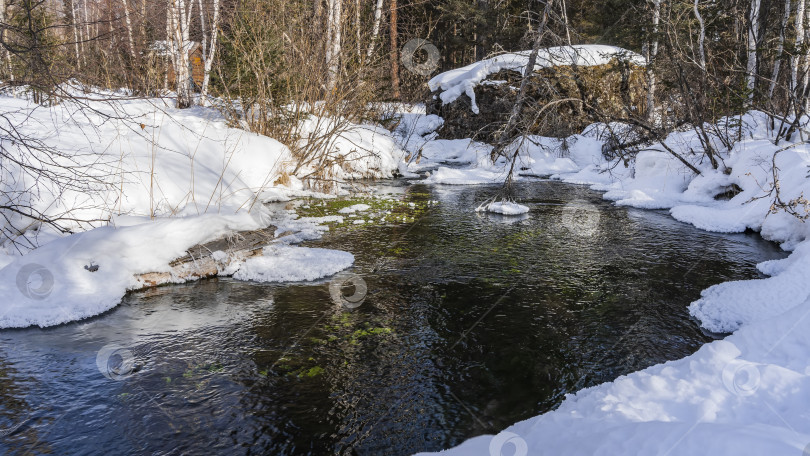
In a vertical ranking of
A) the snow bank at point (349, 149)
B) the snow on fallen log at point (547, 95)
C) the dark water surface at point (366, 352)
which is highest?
the snow on fallen log at point (547, 95)

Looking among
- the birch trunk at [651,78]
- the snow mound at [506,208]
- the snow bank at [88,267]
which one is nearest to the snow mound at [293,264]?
the snow bank at [88,267]

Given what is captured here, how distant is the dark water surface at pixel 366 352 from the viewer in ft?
10.1

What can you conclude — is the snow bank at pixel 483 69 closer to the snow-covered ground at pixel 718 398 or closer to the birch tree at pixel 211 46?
the birch tree at pixel 211 46

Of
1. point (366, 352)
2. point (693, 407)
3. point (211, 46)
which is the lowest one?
point (366, 352)

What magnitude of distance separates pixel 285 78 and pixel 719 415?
948 cm

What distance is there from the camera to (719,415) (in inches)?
103

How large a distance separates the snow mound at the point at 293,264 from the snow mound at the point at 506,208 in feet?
11.8

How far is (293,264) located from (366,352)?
7.17 ft

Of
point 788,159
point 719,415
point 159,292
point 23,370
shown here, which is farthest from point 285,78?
point 719,415

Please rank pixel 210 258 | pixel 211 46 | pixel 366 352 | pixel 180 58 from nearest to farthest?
pixel 366 352 < pixel 210 258 < pixel 211 46 < pixel 180 58

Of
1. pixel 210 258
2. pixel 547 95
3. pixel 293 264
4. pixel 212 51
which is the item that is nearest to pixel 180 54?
pixel 212 51

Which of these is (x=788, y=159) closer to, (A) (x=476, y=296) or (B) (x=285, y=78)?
(A) (x=476, y=296)

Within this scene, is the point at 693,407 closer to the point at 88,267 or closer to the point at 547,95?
the point at 88,267

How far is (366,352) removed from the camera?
4.02 metres
